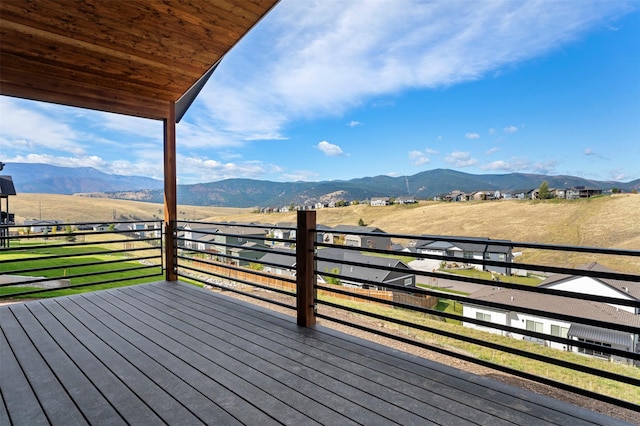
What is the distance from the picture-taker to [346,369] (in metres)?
2.05

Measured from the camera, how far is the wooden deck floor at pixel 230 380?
1.59 m

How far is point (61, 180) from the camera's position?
580 centimetres

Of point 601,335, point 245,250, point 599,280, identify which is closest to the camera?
point 599,280

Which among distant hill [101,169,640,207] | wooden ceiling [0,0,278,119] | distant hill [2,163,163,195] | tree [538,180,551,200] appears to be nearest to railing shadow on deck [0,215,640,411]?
distant hill [2,163,163,195]

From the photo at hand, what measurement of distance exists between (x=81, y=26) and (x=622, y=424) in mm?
4873

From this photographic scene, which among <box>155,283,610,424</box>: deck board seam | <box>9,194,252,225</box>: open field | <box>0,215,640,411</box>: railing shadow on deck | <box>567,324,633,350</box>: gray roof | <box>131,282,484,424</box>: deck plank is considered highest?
<box>9,194,252,225</box>: open field

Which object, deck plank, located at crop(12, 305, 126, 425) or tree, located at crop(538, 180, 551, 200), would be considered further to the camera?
tree, located at crop(538, 180, 551, 200)

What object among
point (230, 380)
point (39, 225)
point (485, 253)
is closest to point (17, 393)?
point (230, 380)

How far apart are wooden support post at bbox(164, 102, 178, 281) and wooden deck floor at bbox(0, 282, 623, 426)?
1633 millimetres

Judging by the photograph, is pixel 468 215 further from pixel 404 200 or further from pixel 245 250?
pixel 245 250

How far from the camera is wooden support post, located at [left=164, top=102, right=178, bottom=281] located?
14.6 feet

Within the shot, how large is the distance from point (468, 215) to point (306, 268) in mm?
8751

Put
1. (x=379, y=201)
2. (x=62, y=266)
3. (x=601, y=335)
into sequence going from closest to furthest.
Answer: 1. (x=601, y=335)
2. (x=62, y=266)
3. (x=379, y=201)

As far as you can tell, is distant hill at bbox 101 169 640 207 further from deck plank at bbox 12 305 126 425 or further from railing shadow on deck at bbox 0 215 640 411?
deck plank at bbox 12 305 126 425
